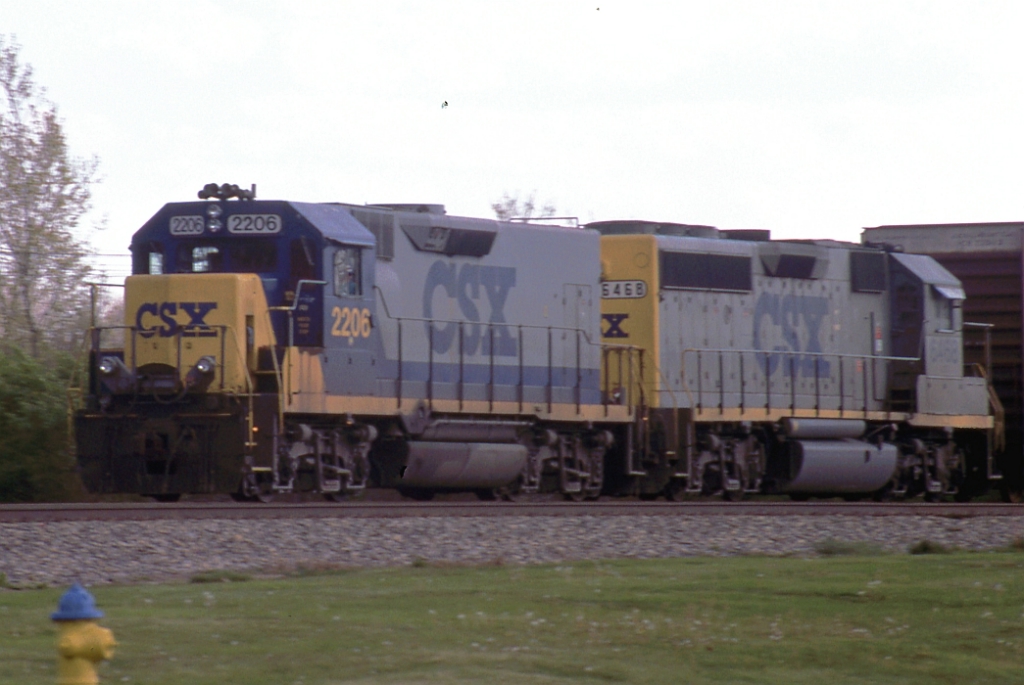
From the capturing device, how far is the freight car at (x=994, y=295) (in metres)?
24.7

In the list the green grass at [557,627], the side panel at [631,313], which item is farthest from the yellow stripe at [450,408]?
the green grass at [557,627]

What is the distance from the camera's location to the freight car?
24719 mm

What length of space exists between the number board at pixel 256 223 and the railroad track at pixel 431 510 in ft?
9.65

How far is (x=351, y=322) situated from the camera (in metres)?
17.6

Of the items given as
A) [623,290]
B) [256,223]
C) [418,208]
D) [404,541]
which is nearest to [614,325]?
[623,290]

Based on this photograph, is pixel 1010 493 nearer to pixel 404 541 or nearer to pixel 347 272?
pixel 347 272

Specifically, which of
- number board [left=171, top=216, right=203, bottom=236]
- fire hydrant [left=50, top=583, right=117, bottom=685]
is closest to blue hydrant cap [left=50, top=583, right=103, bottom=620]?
fire hydrant [left=50, top=583, right=117, bottom=685]

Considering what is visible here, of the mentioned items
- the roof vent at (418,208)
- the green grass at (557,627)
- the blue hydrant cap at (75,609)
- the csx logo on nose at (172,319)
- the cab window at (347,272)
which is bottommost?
the green grass at (557,627)

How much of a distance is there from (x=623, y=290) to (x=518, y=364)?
2312 millimetres

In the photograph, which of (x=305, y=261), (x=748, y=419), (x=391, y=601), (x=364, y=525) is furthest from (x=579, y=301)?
(x=391, y=601)

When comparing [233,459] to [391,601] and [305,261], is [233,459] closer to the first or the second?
[305,261]

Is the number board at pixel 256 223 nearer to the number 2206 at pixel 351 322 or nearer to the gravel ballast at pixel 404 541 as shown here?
the number 2206 at pixel 351 322

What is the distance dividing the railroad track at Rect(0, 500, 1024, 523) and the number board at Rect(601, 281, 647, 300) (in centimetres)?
415

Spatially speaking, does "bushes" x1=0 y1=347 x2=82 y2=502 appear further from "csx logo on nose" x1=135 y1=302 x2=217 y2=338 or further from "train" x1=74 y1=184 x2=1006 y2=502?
"csx logo on nose" x1=135 y1=302 x2=217 y2=338
